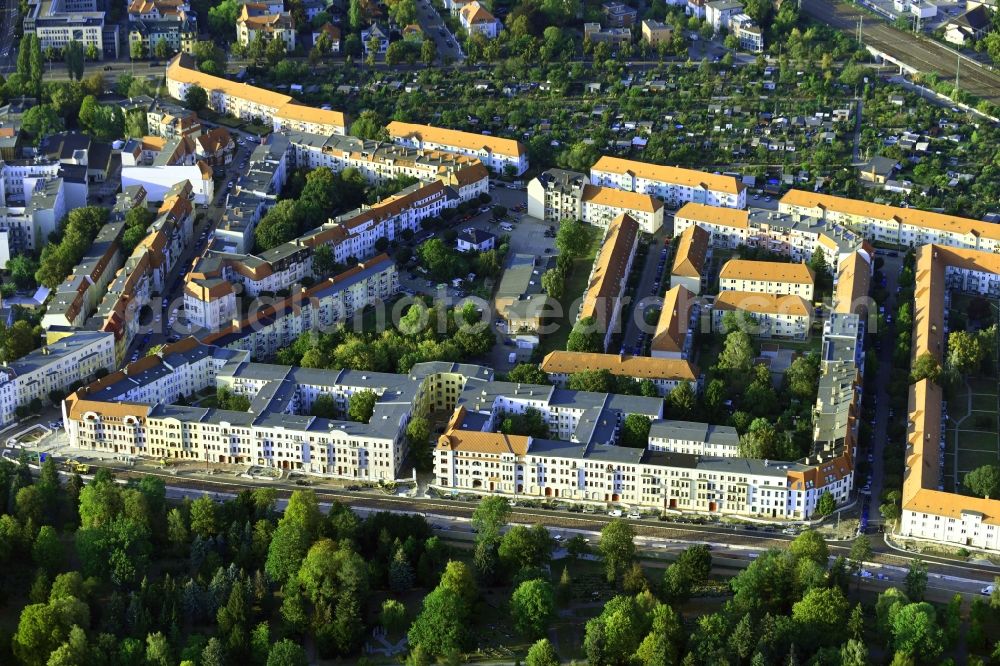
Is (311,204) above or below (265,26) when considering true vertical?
below

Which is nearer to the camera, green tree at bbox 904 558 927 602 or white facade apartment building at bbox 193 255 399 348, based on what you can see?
green tree at bbox 904 558 927 602

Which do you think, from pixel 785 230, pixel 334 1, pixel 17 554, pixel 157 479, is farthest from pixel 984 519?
pixel 334 1

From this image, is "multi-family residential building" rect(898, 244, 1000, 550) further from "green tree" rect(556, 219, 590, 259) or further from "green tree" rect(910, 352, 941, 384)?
"green tree" rect(556, 219, 590, 259)

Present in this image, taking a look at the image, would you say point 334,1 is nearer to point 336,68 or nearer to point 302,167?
point 336,68

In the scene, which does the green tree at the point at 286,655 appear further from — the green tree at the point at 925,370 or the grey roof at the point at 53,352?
the green tree at the point at 925,370

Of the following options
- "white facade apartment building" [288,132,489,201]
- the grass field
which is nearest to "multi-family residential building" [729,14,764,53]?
"white facade apartment building" [288,132,489,201]

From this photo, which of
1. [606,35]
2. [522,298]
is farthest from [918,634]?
[606,35]

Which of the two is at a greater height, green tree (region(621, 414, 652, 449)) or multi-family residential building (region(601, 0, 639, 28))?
multi-family residential building (region(601, 0, 639, 28))

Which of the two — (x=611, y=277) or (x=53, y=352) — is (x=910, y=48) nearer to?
(x=611, y=277)
